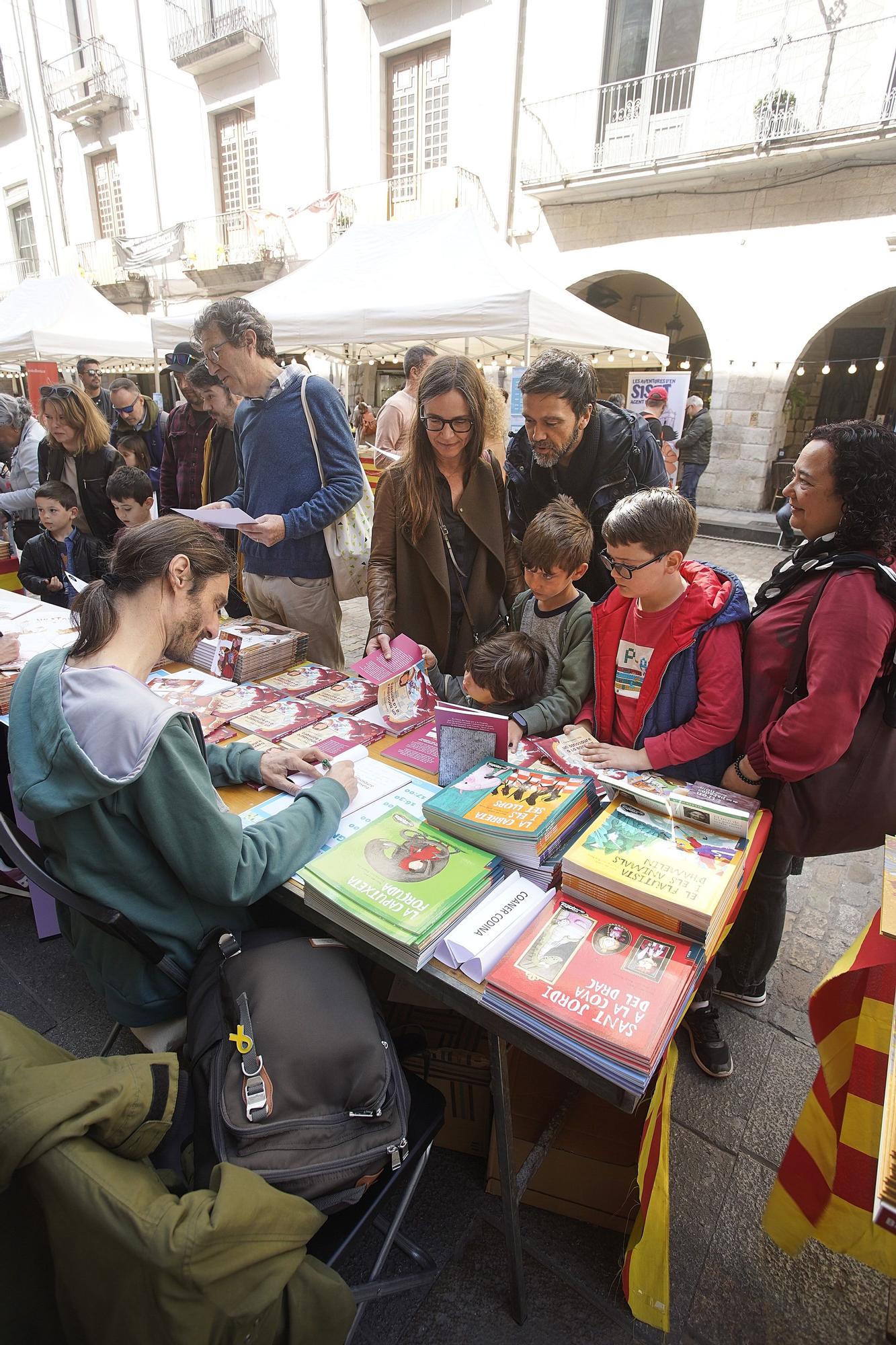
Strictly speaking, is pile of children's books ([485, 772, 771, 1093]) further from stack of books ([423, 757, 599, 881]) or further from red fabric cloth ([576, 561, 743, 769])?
red fabric cloth ([576, 561, 743, 769])

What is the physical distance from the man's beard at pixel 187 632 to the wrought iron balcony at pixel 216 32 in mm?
16920

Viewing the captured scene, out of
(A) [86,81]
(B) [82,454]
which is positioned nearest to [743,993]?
(B) [82,454]

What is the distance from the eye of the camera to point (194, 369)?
3.24 meters

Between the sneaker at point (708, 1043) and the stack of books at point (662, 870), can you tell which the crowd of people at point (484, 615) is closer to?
the sneaker at point (708, 1043)

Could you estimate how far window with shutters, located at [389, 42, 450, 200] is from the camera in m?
11.7

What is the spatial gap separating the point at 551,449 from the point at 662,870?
1.44 m

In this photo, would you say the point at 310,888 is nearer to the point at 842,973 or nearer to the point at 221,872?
the point at 221,872

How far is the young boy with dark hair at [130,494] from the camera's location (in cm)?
374

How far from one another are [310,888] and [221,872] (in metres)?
0.19

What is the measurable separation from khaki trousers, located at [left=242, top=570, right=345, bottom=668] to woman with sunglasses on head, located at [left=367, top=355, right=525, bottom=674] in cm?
42

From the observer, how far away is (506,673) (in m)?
2.00

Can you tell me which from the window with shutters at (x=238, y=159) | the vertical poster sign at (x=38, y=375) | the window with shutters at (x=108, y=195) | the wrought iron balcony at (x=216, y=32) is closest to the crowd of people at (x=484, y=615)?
the vertical poster sign at (x=38, y=375)

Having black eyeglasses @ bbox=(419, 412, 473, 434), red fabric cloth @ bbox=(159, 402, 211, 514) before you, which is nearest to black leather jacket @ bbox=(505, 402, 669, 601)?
black eyeglasses @ bbox=(419, 412, 473, 434)

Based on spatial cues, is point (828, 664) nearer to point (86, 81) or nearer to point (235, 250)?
point (235, 250)
